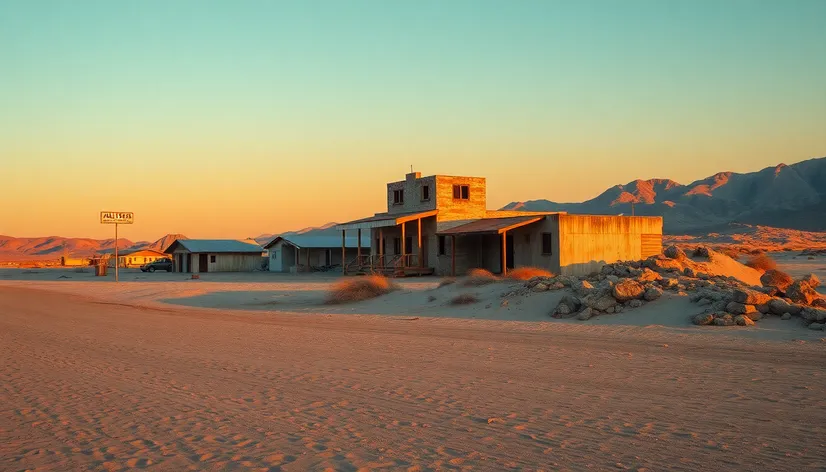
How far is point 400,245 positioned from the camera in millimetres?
41969

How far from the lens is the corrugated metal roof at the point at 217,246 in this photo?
2305 inches

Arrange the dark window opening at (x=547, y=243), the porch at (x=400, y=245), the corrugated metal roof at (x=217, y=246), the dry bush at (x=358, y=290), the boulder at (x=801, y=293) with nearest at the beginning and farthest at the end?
the boulder at (x=801, y=293), the dry bush at (x=358, y=290), the dark window opening at (x=547, y=243), the porch at (x=400, y=245), the corrugated metal roof at (x=217, y=246)

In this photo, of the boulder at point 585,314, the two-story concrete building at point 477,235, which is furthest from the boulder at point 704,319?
the two-story concrete building at point 477,235

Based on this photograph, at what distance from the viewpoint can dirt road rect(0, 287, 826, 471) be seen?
260 inches

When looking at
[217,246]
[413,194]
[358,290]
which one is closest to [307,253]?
[217,246]

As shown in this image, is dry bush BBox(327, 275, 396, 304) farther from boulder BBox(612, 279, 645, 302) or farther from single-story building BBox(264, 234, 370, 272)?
single-story building BBox(264, 234, 370, 272)

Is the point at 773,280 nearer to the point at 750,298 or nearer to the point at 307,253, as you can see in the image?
the point at 750,298

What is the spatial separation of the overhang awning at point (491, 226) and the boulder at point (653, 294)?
14490 millimetres

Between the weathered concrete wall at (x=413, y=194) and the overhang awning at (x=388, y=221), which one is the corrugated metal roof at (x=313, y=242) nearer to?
the weathered concrete wall at (x=413, y=194)

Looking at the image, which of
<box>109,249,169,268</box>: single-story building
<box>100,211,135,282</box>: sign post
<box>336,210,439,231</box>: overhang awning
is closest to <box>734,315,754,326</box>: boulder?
<box>336,210,439,231</box>: overhang awning

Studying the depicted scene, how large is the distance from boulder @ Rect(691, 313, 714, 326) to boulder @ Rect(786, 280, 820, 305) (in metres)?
2.09

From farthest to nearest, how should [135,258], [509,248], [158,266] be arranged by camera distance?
[135,258]
[158,266]
[509,248]

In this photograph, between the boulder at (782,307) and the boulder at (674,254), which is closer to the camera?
the boulder at (782,307)

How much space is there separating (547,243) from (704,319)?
18.7m
